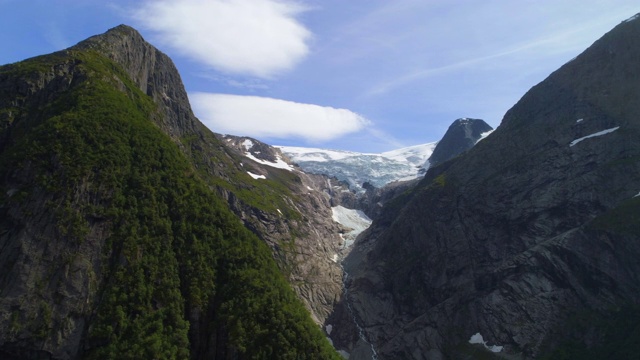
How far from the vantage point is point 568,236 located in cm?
12250

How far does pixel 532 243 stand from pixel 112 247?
10321cm

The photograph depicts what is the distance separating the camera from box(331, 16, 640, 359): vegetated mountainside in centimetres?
11369

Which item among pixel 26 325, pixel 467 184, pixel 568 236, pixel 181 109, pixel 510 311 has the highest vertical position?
pixel 181 109

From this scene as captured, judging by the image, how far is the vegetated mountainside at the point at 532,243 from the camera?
113688 mm

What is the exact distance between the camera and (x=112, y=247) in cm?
8844

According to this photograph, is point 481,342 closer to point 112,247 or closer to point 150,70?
point 112,247

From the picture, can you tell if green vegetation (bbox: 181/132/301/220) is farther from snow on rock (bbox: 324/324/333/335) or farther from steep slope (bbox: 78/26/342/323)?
snow on rock (bbox: 324/324/333/335)

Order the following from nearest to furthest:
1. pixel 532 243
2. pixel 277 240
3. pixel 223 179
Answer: pixel 532 243
pixel 277 240
pixel 223 179

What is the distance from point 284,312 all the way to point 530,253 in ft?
Answer: 226

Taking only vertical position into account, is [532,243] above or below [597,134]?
below

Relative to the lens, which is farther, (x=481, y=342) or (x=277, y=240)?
(x=277, y=240)

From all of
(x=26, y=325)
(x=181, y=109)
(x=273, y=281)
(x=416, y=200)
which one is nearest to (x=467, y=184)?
(x=416, y=200)

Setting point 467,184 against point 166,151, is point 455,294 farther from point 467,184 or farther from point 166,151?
point 166,151

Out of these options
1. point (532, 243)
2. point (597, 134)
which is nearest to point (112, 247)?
point (532, 243)
